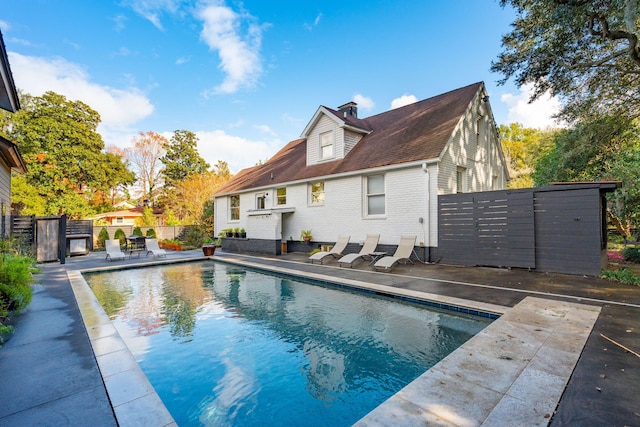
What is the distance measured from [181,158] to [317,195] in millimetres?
31053

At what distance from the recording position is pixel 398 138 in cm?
1267

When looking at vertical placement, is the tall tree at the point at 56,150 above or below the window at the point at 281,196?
above

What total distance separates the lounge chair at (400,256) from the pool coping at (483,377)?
4.31 m

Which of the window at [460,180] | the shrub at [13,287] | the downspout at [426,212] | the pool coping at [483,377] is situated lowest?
the pool coping at [483,377]

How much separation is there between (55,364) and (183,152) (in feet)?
131

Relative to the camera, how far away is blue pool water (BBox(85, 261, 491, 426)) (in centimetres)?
304

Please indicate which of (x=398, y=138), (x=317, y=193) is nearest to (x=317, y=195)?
(x=317, y=193)

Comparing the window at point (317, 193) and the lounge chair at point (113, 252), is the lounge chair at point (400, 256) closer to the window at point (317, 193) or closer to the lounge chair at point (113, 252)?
the window at point (317, 193)

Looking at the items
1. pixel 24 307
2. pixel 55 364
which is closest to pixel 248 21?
pixel 24 307

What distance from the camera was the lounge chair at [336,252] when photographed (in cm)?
1111

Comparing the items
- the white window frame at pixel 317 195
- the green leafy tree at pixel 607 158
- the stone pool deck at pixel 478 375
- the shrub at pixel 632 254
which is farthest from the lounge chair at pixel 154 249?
the shrub at pixel 632 254

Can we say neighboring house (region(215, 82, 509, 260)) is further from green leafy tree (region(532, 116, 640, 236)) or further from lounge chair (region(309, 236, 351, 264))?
green leafy tree (region(532, 116, 640, 236))

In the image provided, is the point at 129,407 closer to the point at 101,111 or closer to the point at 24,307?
the point at 24,307

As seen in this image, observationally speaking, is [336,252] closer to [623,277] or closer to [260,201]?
[260,201]
